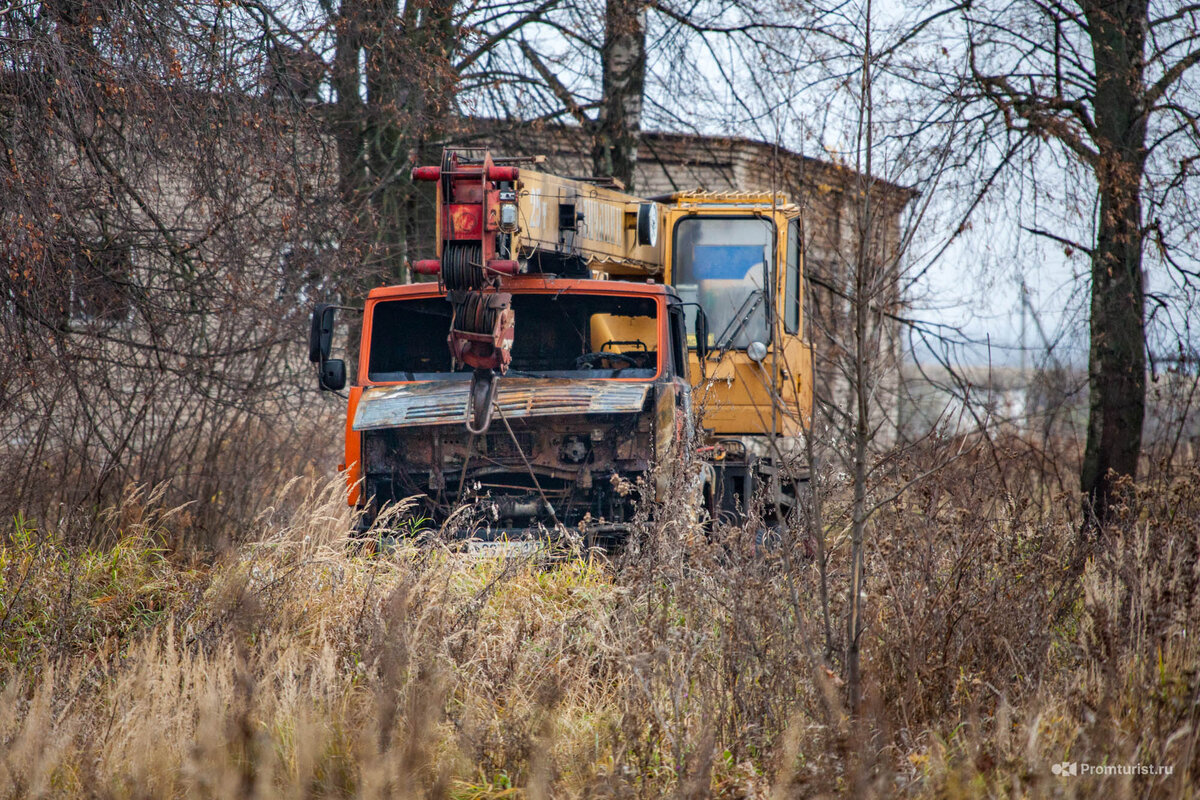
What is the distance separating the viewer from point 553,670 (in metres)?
4.98

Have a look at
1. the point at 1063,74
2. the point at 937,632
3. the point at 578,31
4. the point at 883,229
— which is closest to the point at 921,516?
the point at 937,632

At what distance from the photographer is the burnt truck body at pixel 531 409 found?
284 inches

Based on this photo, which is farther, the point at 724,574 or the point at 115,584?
the point at 115,584

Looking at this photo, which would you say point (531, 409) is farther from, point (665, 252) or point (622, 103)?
point (622, 103)

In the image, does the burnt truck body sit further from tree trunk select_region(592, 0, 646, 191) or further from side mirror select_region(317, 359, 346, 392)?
tree trunk select_region(592, 0, 646, 191)

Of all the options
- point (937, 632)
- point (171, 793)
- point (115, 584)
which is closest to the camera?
point (171, 793)

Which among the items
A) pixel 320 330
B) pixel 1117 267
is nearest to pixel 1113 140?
pixel 1117 267

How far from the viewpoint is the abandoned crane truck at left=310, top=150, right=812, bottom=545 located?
6.99 metres

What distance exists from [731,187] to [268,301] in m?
9.09

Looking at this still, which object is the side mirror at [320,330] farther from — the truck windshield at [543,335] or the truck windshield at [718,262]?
the truck windshield at [718,262]

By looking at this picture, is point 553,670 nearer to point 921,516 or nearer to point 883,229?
point 921,516

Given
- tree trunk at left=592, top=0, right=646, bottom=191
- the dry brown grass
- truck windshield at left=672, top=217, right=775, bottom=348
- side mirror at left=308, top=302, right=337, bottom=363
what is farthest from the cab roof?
tree trunk at left=592, top=0, right=646, bottom=191

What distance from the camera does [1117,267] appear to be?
33.9 ft

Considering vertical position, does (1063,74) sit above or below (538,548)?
above
